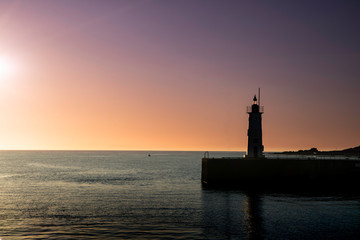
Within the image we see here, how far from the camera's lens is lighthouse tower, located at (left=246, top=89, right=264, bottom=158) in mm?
55219

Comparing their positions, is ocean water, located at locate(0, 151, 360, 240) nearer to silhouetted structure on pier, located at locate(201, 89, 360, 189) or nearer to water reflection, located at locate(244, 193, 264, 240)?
water reflection, located at locate(244, 193, 264, 240)

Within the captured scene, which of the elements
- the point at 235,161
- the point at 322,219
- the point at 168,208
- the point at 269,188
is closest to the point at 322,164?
the point at 269,188

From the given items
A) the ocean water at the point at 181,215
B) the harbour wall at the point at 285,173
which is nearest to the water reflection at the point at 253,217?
the ocean water at the point at 181,215

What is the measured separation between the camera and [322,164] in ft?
169

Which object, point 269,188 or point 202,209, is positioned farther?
point 269,188

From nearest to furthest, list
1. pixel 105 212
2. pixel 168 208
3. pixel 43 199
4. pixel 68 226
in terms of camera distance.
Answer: pixel 68 226, pixel 105 212, pixel 168 208, pixel 43 199

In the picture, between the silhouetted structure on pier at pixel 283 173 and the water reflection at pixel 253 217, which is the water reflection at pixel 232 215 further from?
the silhouetted structure on pier at pixel 283 173

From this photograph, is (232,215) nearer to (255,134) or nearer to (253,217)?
(253,217)

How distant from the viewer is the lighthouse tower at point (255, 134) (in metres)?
55.2

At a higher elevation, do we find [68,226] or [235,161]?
[235,161]

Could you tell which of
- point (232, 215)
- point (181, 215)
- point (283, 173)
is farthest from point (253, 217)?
point (283, 173)

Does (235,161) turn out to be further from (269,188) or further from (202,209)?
(202,209)

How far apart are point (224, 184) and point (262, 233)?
2551 centimetres

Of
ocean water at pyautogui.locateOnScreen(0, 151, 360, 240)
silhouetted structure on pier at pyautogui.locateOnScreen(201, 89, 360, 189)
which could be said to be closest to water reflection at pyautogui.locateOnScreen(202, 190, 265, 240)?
ocean water at pyautogui.locateOnScreen(0, 151, 360, 240)
